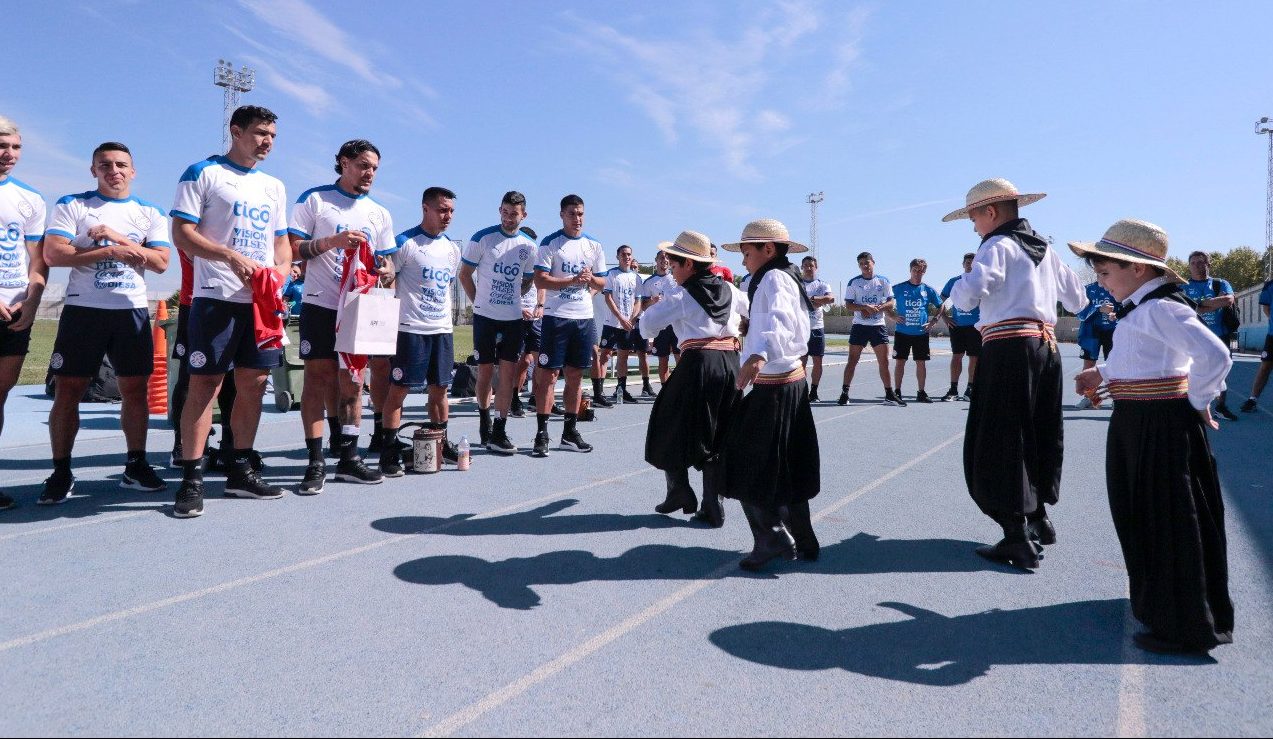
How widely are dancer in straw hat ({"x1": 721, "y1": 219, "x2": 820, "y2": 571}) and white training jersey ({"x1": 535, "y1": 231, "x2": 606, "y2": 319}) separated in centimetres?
327

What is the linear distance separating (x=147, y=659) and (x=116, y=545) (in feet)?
5.29

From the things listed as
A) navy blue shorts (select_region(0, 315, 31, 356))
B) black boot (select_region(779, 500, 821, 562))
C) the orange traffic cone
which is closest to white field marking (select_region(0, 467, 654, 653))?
black boot (select_region(779, 500, 821, 562))

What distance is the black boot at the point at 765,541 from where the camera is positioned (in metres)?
3.67

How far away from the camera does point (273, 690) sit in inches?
93.3

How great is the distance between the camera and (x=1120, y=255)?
2.97 metres

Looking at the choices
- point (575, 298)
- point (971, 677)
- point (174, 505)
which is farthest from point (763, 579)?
point (575, 298)

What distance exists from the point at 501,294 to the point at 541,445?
55.7 inches

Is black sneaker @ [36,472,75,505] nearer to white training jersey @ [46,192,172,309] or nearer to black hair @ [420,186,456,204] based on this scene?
white training jersey @ [46,192,172,309]

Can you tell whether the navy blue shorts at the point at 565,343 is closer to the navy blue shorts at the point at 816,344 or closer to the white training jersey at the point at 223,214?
the white training jersey at the point at 223,214

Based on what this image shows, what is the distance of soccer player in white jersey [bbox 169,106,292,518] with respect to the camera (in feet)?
14.5

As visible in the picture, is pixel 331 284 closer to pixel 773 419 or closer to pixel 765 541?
pixel 773 419

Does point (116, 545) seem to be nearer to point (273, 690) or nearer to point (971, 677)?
point (273, 690)

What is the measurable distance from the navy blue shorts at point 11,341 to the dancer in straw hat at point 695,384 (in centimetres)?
389

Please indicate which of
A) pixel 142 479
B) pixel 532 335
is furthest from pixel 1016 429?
pixel 142 479
